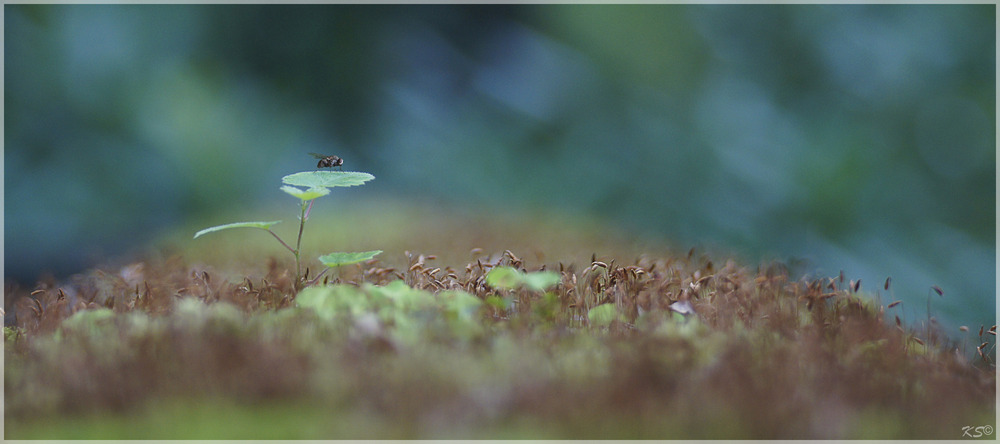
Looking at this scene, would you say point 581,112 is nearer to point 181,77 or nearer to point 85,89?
point 181,77

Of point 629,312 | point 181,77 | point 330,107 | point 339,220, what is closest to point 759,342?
point 629,312

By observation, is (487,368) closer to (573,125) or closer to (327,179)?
(327,179)

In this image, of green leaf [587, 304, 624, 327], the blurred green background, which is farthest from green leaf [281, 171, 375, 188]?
the blurred green background

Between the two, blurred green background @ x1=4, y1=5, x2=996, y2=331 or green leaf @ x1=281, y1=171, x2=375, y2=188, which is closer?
green leaf @ x1=281, y1=171, x2=375, y2=188

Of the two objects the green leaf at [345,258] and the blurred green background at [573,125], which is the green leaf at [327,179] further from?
the blurred green background at [573,125]

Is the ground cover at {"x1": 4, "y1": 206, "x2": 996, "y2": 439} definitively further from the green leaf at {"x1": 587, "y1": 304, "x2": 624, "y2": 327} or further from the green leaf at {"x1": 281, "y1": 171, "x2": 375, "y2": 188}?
the green leaf at {"x1": 281, "y1": 171, "x2": 375, "y2": 188}

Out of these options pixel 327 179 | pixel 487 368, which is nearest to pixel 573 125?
pixel 327 179
